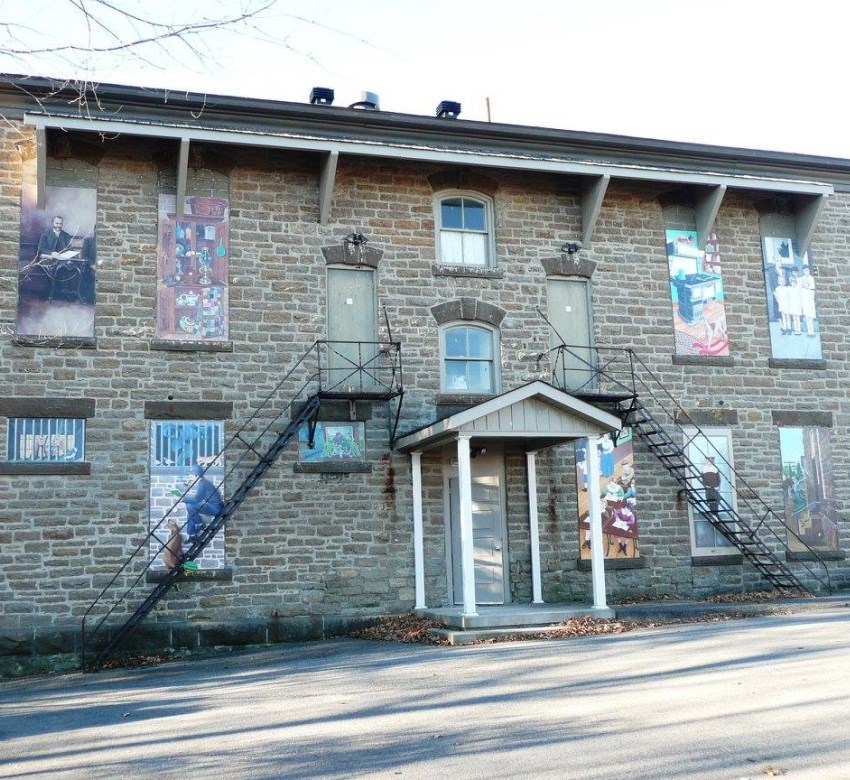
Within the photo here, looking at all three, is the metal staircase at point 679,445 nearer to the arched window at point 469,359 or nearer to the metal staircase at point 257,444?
the arched window at point 469,359

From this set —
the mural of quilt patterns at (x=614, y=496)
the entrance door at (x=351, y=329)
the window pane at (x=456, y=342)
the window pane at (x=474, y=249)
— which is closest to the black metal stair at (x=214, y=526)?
the entrance door at (x=351, y=329)

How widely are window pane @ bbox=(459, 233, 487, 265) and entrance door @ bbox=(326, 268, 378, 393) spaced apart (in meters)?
1.73

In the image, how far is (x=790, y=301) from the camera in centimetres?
1862

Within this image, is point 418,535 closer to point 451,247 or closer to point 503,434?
point 503,434

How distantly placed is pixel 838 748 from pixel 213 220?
39.5ft

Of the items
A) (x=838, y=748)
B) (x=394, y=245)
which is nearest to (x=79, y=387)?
(x=394, y=245)

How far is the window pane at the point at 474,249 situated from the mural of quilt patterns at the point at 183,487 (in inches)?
201

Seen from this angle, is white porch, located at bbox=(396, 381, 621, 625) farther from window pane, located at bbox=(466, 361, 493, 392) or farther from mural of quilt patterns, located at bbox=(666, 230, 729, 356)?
mural of quilt patterns, located at bbox=(666, 230, 729, 356)

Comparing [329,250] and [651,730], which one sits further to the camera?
[329,250]

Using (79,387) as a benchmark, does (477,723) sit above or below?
below

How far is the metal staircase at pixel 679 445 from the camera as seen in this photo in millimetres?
17000

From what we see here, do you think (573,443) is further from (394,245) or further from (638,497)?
(394,245)

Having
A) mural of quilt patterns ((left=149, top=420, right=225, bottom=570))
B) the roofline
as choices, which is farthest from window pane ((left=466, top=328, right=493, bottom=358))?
mural of quilt patterns ((left=149, top=420, right=225, bottom=570))

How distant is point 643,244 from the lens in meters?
18.0
